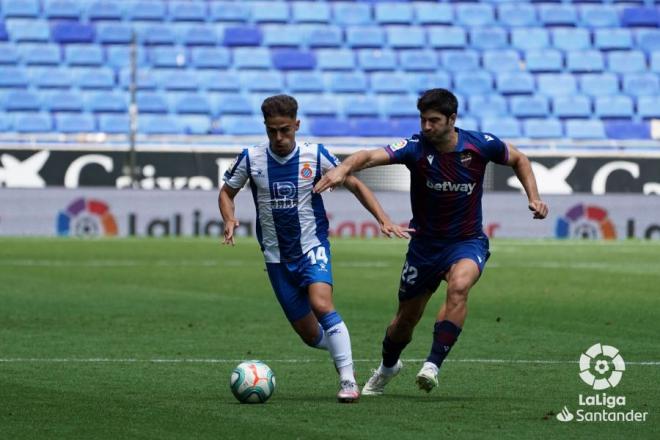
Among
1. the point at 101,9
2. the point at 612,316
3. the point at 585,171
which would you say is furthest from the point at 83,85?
the point at 612,316

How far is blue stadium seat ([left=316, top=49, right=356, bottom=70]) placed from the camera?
35.9 metres

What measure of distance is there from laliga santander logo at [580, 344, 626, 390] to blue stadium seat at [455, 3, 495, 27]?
1058 inches

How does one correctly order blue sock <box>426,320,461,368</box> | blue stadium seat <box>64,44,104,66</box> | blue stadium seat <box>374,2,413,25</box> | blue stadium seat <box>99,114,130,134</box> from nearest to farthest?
blue sock <box>426,320,461,368</box> < blue stadium seat <box>99,114,130,134</box> < blue stadium seat <box>64,44,104,66</box> < blue stadium seat <box>374,2,413,25</box>

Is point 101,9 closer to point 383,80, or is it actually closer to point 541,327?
point 383,80

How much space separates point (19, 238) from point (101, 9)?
32.2 feet

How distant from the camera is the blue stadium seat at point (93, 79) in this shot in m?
34.7

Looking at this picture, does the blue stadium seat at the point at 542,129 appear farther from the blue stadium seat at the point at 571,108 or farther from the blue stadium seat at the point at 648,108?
the blue stadium seat at the point at 648,108

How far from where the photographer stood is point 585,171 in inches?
1209

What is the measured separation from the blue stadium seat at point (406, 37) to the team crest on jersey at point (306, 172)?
93.7 feet

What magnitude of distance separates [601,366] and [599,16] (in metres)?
29.8

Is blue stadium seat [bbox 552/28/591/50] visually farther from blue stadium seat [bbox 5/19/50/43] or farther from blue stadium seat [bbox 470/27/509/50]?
blue stadium seat [bbox 5/19/50/43]

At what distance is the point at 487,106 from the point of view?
35.1 meters

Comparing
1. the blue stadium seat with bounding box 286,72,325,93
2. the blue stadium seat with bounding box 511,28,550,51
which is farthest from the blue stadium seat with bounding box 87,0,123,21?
the blue stadium seat with bounding box 511,28,550,51

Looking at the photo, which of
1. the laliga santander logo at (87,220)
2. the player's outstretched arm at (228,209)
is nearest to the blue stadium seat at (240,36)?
the laliga santander logo at (87,220)
